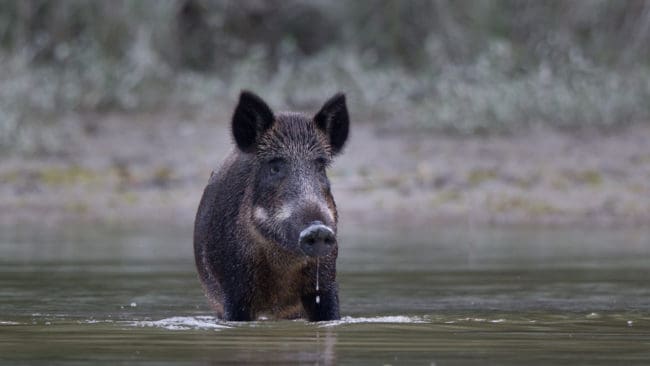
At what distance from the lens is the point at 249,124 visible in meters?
10.5

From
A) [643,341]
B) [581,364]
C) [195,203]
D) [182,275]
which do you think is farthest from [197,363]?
[195,203]

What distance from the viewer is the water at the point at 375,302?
839 cm

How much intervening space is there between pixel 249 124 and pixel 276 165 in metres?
0.41

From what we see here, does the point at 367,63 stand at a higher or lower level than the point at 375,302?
higher

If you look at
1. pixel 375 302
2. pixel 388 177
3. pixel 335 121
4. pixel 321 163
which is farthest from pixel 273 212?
pixel 388 177

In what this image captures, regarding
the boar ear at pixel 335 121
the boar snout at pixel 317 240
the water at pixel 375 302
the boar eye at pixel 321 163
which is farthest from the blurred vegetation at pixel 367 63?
the boar snout at pixel 317 240

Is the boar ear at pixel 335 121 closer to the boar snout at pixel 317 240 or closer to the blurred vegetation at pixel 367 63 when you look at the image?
the boar snout at pixel 317 240

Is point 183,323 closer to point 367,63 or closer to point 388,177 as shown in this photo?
point 388,177

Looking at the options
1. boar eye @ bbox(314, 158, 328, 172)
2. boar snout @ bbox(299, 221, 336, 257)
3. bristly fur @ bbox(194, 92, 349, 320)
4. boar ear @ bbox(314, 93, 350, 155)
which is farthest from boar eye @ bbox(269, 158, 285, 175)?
boar snout @ bbox(299, 221, 336, 257)

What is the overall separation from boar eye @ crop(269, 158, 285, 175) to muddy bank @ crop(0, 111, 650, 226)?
859 cm

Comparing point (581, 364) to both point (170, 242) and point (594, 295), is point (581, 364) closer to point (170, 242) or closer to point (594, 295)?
point (594, 295)

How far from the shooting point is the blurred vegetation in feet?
69.2

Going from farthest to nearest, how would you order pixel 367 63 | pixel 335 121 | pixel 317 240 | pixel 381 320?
pixel 367 63 < pixel 335 121 < pixel 381 320 < pixel 317 240

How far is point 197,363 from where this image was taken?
7.84m
